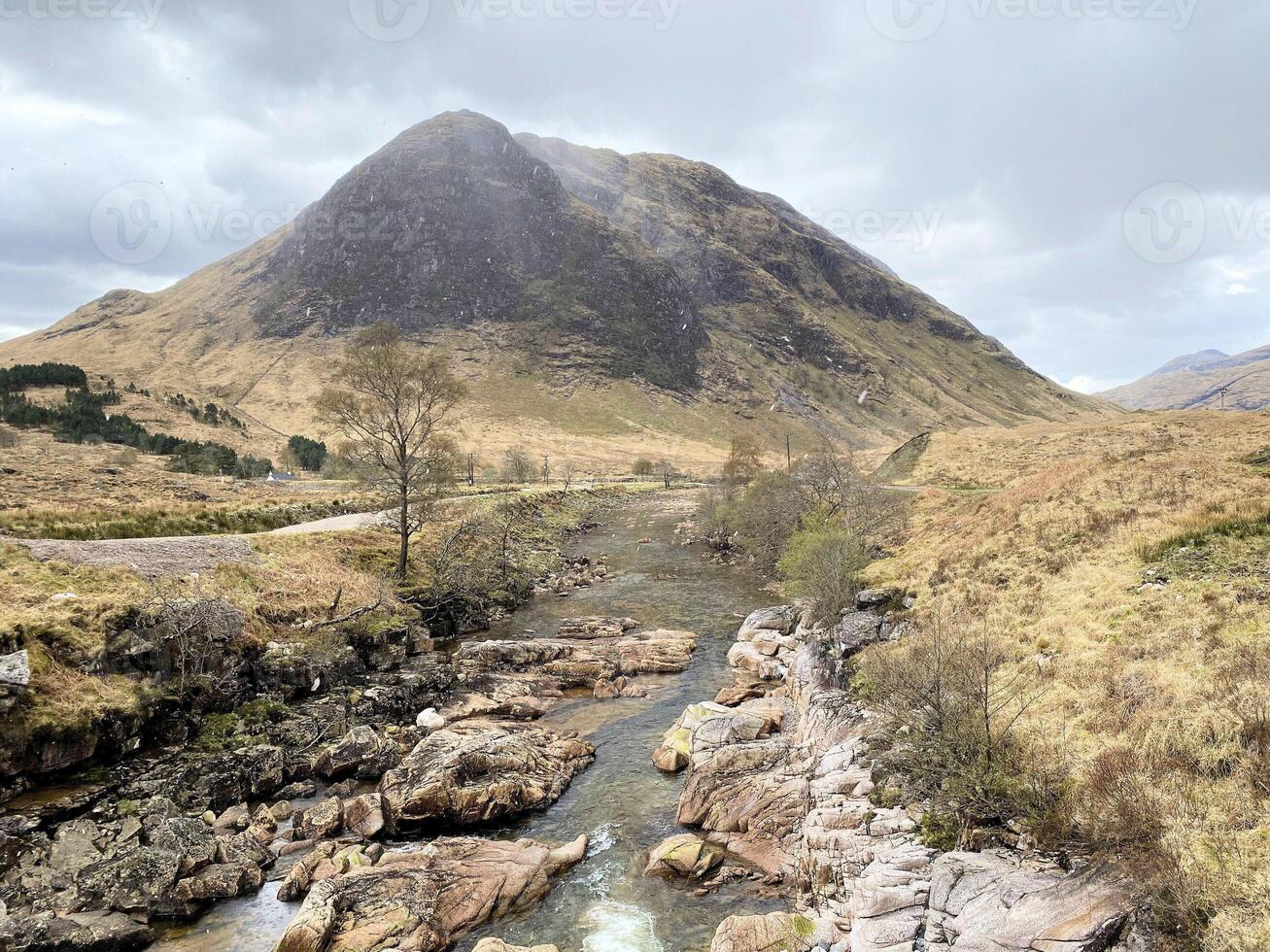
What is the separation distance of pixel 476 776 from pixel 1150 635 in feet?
57.1

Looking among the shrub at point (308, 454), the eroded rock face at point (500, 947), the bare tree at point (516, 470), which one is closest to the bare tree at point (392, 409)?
the eroded rock face at point (500, 947)

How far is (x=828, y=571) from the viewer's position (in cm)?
2464

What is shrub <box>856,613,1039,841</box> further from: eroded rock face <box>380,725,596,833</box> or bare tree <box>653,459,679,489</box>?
bare tree <box>653,459,679,489</box>

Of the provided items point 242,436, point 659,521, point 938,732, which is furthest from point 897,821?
point 242,436

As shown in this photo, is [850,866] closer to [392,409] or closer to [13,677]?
[13,677]

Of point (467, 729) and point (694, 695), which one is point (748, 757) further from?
point (467, 729)

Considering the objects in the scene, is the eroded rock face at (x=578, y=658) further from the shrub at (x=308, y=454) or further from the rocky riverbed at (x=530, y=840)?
the shrub at (x=308, y=454)

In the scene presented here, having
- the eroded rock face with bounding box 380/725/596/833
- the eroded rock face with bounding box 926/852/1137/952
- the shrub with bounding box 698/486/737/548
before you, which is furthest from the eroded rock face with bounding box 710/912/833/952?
the shrub with bounding box 698/486/737/548

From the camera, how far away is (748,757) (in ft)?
53.2

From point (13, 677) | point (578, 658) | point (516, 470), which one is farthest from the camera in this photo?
point (516, 470)

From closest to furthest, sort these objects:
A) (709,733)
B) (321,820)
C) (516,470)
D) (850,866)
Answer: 1. (850,866)
2. (321,820)
3. (709,733)
4. (516,470)

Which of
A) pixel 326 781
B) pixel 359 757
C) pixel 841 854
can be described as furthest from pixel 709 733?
pixel 326 781

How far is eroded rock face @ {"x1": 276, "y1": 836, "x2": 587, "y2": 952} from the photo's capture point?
1055cm

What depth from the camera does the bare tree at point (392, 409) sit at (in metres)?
30.1
